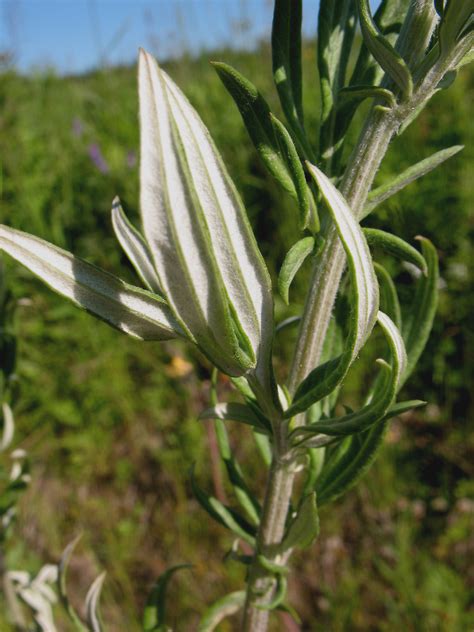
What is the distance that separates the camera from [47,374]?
9.99 ft

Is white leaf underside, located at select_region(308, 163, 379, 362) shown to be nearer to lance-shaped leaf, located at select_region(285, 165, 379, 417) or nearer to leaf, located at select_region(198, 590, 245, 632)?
lance-shaped leaf, located at select_region(285, 165, 379, 417)

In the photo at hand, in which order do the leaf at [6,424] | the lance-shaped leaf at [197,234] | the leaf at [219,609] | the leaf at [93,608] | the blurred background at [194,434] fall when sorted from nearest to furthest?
the lance-shaped leaf at [197,234]
the leaf at [219,609]
the leaf at [93,608]
the leaf at [6,424]
the blurred background at [194,434]

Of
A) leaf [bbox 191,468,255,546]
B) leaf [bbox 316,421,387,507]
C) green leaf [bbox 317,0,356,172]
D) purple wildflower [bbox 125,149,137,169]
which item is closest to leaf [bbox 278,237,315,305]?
green leaf [bbox 317,0,356,172]

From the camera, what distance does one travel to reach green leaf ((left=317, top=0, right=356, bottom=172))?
2.06 feet

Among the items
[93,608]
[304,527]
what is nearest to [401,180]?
[304,527]

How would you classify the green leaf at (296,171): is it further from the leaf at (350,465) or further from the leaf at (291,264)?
the leaf at (350,465)

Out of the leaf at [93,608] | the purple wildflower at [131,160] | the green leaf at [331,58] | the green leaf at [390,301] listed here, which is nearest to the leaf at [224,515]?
the leaf at [93,608]

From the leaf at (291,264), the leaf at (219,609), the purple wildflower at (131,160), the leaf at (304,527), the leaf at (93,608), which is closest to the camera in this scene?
the leaf at (291,264)

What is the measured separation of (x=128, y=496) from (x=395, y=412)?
2372mm

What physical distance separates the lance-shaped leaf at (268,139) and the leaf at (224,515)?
1.28 feet

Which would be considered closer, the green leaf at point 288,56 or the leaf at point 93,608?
the green leaf at point 288,56

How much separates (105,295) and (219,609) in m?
0.46

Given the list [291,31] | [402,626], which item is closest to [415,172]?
[291,31]

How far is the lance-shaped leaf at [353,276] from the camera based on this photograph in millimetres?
474
